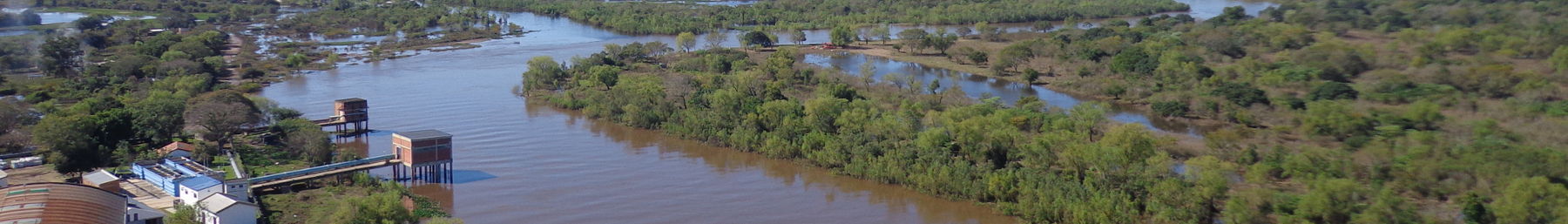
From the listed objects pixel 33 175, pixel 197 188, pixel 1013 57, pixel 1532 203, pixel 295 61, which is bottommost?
pixel 295 61

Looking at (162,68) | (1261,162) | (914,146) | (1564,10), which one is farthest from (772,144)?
(1564,10)

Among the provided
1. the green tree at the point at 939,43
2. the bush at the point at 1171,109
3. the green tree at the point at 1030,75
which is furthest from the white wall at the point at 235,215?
the green tree at the point at 939,43

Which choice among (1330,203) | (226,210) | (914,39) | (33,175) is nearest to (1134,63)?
(914,39)

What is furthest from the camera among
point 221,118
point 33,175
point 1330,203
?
point 221,118

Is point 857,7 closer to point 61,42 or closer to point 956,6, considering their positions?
point 956,6

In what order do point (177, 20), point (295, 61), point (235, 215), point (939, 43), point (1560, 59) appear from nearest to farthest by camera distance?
point (235, 215) < point (1560, 59) < point (295, 61) < point (939, 43) < point (177, 20)

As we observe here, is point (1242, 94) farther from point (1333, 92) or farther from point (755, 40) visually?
point (755, 40)
